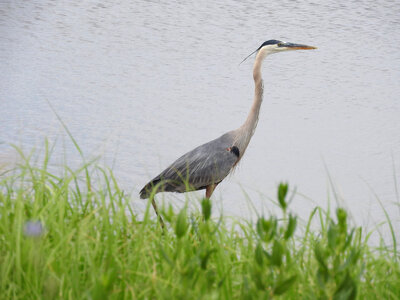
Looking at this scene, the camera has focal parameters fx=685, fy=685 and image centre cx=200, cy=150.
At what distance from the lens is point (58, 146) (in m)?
7.75

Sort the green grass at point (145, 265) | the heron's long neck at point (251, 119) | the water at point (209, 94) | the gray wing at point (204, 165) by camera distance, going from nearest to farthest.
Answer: the green grass at point (145, 265) < the gray wing at point (204, 165) < the heron's long neck at point (251, 119) < the water at point (209, 94)

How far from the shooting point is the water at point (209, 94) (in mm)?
7461

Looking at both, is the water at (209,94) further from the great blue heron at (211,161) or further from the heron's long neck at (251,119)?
the heron's long neck at (251,119)

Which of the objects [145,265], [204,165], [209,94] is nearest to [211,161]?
[204,165]

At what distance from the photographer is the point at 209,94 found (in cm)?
1034

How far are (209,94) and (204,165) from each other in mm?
4540

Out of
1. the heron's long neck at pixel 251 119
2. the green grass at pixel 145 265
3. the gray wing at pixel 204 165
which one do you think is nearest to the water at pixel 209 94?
the gray wing at pixel 204 165

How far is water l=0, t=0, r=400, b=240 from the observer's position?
24.5 ft

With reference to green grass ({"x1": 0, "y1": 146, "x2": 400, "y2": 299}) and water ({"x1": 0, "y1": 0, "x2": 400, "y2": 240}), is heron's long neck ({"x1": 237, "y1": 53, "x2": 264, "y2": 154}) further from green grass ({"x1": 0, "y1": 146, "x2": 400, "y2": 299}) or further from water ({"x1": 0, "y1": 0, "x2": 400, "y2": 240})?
green grass ({"x1": 0, "y1": 146, "x2": 400, "y2": 299})

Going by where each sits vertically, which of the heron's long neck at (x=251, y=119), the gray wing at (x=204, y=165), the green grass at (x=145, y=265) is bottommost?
the green grass at (x=145, y=265)

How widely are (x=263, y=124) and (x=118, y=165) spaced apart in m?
2.78

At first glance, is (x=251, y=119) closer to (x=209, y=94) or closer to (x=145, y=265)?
(x=145, y=265)

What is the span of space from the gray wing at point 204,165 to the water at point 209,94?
0.26 m

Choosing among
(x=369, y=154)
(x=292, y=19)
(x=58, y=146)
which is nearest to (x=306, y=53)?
(x=292, y=19)
